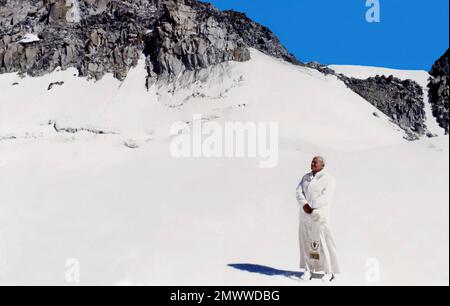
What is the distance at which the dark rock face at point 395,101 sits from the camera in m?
46.7

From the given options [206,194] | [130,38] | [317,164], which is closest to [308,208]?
[317,164]

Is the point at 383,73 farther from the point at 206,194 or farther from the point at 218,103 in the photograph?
the point at 206,194

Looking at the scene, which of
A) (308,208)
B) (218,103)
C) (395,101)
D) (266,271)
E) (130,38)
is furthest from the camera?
(395,101)

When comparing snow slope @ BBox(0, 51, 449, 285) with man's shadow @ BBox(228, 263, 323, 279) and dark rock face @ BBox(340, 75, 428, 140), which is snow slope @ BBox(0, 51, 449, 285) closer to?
man's shadow @ BBox(228, 263, 323, 279)

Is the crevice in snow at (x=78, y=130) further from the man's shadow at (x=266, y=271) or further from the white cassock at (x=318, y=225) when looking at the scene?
the white cassock at (x=318, y=225)

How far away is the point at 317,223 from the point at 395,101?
43133 millimetres

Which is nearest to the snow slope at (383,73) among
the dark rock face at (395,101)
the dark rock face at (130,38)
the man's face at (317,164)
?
the dark rock face at (395,101)

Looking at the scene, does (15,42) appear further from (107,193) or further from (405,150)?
(405,150)

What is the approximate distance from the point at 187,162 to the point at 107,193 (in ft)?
15.3

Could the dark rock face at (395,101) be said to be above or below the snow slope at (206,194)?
above

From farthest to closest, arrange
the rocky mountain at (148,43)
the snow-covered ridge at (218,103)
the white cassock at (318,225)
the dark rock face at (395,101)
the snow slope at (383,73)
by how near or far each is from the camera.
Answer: the snow slope at (383,73), the dark rock face at (395,101), the rocky mountain at (148,43), the snow-covered ridge at (218,103), the white cassock at (318,225)

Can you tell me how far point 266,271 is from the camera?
916 cm

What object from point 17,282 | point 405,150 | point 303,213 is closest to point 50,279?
point 17,282

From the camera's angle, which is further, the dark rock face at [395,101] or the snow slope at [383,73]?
the snow slope at [383,73]
